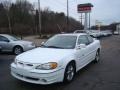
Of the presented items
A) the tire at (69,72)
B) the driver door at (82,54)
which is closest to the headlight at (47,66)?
the tire at (69,72)

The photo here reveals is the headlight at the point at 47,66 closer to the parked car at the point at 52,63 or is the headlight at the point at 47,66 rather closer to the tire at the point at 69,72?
the parked car at the point at 52,63

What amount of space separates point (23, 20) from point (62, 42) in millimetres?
54139

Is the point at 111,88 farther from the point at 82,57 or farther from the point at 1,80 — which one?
the point at 1,80

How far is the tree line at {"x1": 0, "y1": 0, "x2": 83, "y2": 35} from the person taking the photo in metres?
51.4

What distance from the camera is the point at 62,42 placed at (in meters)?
6.97

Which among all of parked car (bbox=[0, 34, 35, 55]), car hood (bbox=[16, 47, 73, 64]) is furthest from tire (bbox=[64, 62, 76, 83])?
parked car (bbox=[0, 34, 35, 55])

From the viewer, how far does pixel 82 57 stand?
6.93 meters

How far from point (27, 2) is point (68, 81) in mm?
67042

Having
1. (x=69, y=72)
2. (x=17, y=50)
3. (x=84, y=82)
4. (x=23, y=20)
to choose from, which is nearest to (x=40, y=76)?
(x=69, y=72)

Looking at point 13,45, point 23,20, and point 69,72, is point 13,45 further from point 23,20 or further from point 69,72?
point 23,20

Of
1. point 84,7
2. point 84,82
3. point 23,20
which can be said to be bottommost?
point 84,82

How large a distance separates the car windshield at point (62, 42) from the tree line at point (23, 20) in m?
40.6

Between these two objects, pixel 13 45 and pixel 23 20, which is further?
pixel 23 20

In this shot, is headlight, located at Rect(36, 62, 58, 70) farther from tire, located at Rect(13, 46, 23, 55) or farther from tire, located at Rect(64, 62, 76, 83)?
tire, located at Rect(13, 46, 23, 55)
